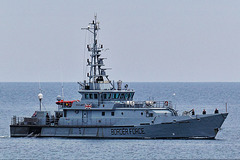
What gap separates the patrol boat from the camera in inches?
2260

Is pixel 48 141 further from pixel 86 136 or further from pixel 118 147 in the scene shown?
pixel 118 147

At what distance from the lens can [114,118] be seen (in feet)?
190

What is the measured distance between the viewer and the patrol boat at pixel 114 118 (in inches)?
2260

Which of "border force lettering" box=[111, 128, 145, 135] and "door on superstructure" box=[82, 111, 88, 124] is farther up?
"door on superstructure" box=[82, 111, 88, 124]

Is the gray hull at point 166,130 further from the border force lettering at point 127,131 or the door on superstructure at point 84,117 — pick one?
the door on superstructure at point 84,117

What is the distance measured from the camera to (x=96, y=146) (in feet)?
179

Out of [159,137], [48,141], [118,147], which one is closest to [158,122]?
[159,137]

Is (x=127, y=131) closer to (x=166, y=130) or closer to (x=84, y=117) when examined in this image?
(x=166, y=130)

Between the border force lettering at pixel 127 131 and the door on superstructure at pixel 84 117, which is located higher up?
the door on superstructure at pixel 84 117

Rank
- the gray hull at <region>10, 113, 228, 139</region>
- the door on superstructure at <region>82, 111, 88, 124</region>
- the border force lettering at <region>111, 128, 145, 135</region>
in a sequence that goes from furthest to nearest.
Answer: the door on superstructure at <region>82, 111, 88, 124</region> < the border force lettering at <region>111, 128, 145, 135</region> < the gray hull at <region>10, 113, 228, 139</region>

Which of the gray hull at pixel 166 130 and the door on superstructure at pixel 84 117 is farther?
the door on superstructure at pixel 84 117

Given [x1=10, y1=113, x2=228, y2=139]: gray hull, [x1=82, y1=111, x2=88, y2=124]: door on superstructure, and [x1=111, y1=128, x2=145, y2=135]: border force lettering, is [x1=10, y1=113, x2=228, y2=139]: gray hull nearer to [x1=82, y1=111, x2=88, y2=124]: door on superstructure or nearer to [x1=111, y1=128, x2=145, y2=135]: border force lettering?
[x1=111, y1=128, x2=145, y2=135]: border force lettering

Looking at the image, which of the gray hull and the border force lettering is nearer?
the gray hull

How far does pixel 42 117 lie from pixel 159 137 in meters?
12.0
